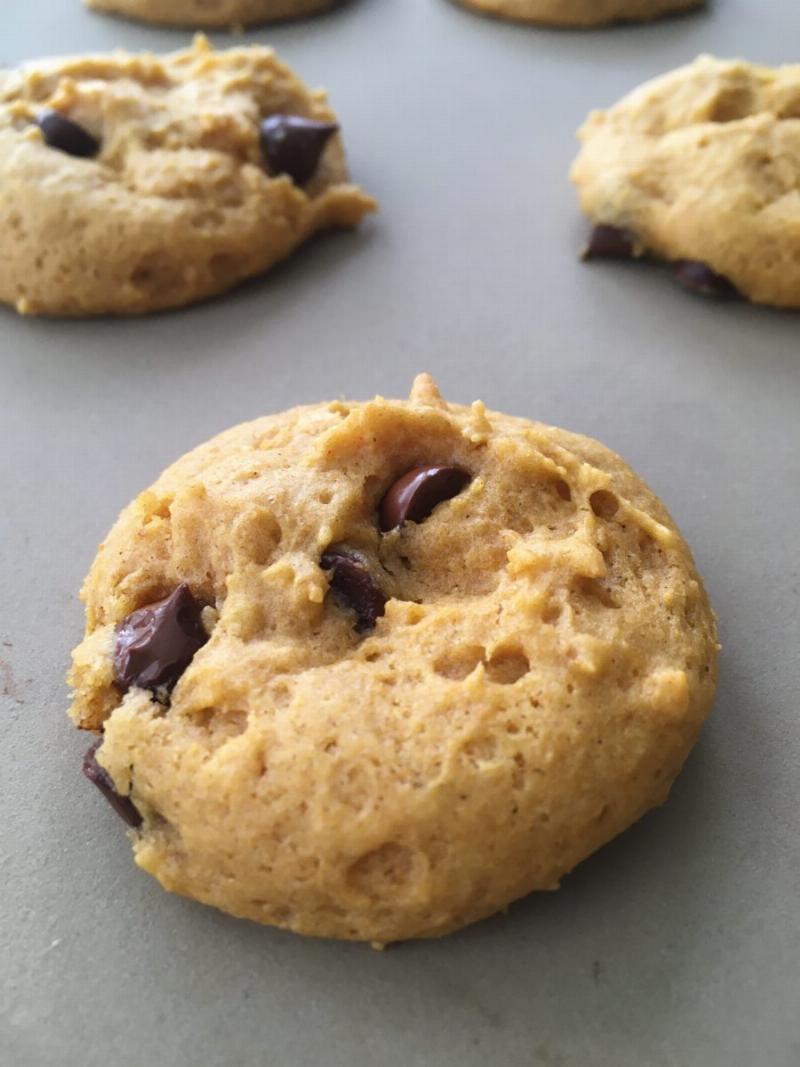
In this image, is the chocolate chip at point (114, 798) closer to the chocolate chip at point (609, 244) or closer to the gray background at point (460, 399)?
the gray background at point (460, 399)

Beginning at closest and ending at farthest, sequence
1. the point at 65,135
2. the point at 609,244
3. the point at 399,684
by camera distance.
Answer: the point at 399,684
the point at 65,135
the point at 609,244

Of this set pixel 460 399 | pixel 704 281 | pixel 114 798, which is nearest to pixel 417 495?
pixel 114 798

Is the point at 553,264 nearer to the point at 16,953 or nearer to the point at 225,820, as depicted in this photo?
the point at 225,820

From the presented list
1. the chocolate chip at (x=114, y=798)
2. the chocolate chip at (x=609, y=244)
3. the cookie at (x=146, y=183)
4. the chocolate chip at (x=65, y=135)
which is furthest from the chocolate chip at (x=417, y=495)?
the chocolate chip at (x=65, y=135)

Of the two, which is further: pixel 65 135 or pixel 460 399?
pixel 65 135

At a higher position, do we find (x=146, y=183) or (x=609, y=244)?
(x=146, y=183)

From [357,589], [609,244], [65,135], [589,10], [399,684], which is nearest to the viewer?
[399,684]

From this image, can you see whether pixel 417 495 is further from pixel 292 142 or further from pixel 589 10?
pixel 589 10

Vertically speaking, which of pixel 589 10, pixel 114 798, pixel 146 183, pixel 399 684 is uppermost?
pixel 589 10
